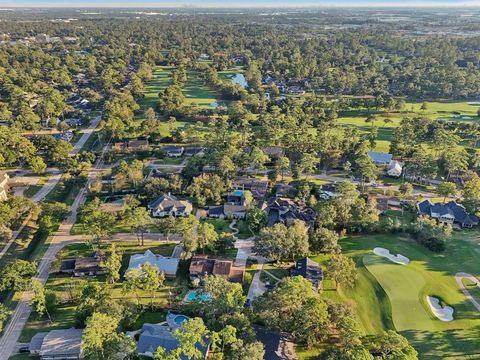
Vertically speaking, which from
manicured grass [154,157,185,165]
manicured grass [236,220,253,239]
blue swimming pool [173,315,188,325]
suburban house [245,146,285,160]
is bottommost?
blue swimming pool [173,315,188,325]

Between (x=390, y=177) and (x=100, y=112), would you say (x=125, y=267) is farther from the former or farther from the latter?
(x=100, y=112)

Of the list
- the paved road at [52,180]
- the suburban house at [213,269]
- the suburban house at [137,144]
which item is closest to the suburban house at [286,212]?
the suburban house at [213,269]

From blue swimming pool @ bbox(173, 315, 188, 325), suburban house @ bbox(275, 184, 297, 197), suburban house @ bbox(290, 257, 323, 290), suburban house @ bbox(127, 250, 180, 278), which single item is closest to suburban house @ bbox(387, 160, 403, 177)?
suburban house @ bbox(275, 184, 297, 197)

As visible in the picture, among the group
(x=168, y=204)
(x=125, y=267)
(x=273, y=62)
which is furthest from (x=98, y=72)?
(x=125, y=267)

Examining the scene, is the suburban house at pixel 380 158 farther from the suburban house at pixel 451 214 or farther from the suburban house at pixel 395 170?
the suburban house at pixel 451 214

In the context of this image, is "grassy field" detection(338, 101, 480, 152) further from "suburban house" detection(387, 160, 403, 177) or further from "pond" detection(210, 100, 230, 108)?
"pond" detection(210, 100, 230, 108)

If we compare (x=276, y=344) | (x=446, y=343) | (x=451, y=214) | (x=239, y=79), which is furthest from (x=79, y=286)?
(x=239, y=79)

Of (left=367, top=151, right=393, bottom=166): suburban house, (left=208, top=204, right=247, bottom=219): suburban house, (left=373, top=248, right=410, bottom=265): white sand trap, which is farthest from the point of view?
(left=367, top=151, right=393, bottom=166): suburban house

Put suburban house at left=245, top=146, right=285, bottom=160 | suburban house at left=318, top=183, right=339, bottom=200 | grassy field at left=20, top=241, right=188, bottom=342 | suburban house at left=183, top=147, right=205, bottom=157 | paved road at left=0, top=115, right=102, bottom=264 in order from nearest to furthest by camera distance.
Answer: grassy field at left=20, top=241, right=188, bottom=342 < paved road at left=0, top=115, right=102, bottom=264 < suburban house at left=318, top=183, right=339, bottom=200 < suburban house at left=245, top=146, right=285, bottom=160 < suburban house at left=183, top=147, right=205, bottom=157
